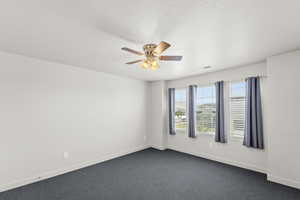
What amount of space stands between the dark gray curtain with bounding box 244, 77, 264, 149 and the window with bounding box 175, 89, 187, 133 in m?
1.90

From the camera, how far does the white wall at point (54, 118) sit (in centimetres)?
275

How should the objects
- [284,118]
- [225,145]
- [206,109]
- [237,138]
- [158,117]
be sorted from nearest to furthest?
[284,118]
[237,138]
[225,145]
[206,109]
[158,117]

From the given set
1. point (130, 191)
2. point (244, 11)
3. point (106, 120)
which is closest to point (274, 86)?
point (244, 11)

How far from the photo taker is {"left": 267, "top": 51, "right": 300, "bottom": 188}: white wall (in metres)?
2.71

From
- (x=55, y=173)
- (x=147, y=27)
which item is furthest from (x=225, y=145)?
(x=55, y=173)

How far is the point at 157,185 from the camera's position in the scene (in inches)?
113

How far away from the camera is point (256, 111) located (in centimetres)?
339

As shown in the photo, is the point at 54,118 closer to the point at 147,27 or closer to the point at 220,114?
the point at 147,27

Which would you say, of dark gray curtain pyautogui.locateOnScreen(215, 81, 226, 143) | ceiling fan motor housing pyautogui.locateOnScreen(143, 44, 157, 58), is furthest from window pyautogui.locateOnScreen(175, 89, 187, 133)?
ceiling fan motor housing pyautogui.locateOnScreen(143, 44, 157, 58)

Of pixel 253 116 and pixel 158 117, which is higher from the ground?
pixel 253 116

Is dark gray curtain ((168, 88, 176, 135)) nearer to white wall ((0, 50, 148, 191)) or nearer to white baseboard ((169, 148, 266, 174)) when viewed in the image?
white baseboard ((169, 148, 266, 174))

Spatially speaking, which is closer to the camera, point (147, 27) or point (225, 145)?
point (147, 27)

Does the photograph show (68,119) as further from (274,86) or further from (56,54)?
(274,86)

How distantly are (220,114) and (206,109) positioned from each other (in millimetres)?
540
